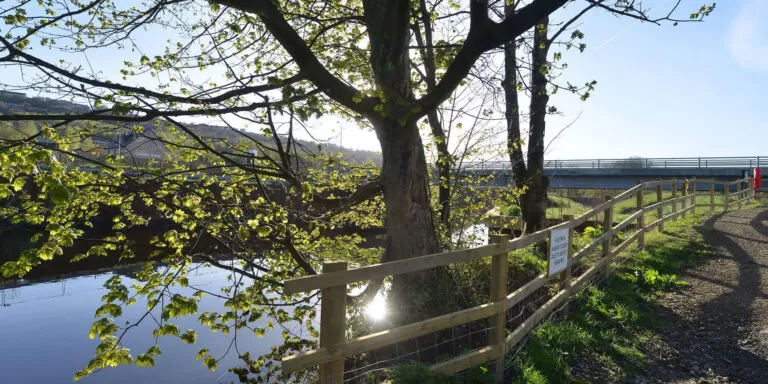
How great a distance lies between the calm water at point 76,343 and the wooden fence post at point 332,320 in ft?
14.1

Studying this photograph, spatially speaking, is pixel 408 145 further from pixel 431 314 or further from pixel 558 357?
pixel 558 357

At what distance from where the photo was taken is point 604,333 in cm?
560

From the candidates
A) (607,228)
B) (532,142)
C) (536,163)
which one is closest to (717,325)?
(607,228)

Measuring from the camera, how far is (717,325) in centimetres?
591

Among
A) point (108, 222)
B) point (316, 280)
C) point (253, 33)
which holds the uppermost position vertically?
point (253, 33)

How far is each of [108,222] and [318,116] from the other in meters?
20.8

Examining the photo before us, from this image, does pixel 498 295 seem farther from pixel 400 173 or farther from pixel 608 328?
pixel 608 328

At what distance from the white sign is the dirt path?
1.29 m

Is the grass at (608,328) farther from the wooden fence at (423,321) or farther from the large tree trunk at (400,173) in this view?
the large tree trunk at (400,173)

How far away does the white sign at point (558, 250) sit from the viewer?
5.39m

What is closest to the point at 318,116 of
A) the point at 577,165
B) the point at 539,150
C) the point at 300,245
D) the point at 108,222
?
the point at 300,245

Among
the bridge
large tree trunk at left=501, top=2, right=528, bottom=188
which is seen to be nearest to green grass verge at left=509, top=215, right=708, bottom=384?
large tree trunk at left=501, top=2, right=528, bottom=188

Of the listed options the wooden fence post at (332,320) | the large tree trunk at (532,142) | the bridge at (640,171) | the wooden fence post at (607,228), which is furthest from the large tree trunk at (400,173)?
the bridge at (640,171)

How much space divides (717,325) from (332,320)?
17.5 ft
